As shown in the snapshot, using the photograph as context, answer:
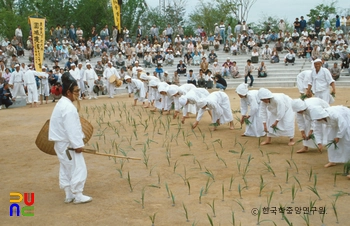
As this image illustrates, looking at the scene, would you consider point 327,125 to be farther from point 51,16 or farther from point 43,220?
point 51,16

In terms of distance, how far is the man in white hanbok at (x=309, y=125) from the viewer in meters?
6.13

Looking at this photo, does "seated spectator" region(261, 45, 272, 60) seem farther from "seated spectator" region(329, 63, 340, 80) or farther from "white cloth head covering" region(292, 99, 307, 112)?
"white cloth head covering" region(292, 99, 307, 112)

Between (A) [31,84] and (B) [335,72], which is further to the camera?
(B) [335,72]

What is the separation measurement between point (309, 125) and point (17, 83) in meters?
12.5

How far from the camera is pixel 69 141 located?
4.83 metres

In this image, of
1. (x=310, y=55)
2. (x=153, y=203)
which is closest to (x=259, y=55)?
(x=310, y=55)

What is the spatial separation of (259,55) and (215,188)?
19146mm

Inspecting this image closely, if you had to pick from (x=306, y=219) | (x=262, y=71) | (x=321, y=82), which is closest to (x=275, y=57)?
(x=262, y=71)

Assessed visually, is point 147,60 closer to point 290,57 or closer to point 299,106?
point 290,57

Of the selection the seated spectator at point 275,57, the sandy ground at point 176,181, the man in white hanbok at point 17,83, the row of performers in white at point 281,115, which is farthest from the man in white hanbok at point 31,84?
the seated spectator at point 275,57

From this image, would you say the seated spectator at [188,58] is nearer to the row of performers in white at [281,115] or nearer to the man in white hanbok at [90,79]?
the man in white hanbok at [90,79]

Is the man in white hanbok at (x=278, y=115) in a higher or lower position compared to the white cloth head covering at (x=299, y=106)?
lower

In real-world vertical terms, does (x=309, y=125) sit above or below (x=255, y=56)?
below

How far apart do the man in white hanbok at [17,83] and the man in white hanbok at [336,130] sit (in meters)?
13.0
